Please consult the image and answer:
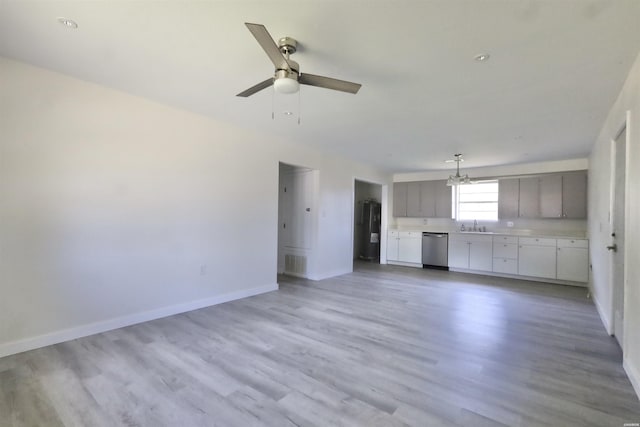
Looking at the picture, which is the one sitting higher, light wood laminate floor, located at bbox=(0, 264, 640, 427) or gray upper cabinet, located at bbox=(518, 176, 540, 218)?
gray upper cabinet, located at bbox=(518, 176, 540, 218)

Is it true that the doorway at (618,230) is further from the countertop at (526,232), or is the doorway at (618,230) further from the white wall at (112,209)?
the white wall at (112,209)

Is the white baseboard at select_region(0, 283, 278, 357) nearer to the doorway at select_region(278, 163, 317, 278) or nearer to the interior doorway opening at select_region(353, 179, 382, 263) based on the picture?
the doorway at select_region(278, 163, 317, 278)

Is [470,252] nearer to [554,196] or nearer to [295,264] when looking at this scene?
[554,196]

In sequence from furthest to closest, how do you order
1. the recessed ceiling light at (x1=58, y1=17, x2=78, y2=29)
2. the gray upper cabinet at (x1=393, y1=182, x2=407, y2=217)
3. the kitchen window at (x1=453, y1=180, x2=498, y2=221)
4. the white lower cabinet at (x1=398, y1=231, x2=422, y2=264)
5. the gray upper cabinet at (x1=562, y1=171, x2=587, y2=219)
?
the gray upper cabinet at (x1=393, y1=182, x2=407, y2=217), the white lower cabinet at (x1=398, y1=231, x2=422, y2=264), the kitchen window at (x1=453, y1=180, x2=498, y2=221), the gray upper cabinet at (x1=562, y1=171, x2=587, y2=219), the recessed ceiling light at (x1=58, y1=17, x2=78, y2=29)

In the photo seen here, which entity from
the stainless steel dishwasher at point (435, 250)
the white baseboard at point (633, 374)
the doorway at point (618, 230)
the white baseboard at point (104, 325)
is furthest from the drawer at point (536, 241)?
the white baseboard at point (104, 325)

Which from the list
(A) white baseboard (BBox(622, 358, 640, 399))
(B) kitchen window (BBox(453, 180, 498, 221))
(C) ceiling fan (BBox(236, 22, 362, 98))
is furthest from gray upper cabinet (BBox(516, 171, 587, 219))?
(C) ceiling fan (BBox(236, 22, 362, 98))

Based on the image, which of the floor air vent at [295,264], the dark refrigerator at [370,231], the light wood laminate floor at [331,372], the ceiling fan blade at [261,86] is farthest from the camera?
the dark refrigerator at [370,231]

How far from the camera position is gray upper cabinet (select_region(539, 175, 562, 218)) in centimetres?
576

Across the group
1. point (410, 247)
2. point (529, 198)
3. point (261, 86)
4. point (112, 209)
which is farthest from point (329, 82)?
point (410, 247)

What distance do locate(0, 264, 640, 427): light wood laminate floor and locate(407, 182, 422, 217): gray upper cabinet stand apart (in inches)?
154

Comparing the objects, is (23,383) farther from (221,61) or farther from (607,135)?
(607,135)

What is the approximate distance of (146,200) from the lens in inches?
131

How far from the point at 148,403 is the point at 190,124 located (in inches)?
118

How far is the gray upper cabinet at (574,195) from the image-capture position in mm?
5527
